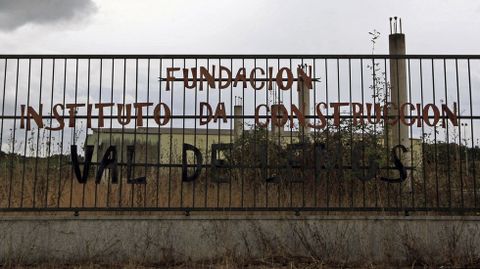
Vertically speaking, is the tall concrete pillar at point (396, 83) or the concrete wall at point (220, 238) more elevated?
the tall concrete pillar at point (396, 83)

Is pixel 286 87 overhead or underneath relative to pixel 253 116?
overhead

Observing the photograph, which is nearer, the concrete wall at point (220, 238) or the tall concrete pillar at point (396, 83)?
the concrete wall at point (220, 238)

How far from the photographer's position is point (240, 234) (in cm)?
695

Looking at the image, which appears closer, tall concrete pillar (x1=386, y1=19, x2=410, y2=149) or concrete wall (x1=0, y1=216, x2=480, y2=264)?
concrete wall (x1=0, y1=216, x2=480, y2=264)

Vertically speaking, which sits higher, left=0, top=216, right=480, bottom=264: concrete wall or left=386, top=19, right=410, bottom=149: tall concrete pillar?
left=386, top=19, right=410, bottom=149: tall concrete pillar

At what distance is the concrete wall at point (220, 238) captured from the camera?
22.6 feet

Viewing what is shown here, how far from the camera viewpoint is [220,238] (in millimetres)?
6918

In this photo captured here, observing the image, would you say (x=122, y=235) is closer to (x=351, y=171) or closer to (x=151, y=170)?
(x=151, y=170)

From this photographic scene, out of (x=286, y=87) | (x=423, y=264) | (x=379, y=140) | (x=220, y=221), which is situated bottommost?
(x=423, y=264)

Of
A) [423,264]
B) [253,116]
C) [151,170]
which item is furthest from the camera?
[151,170]

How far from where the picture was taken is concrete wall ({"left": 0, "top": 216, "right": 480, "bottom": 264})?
6898 millimetres

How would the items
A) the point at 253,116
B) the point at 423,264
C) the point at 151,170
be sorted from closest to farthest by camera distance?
the point at 423,264, the point at 253,116, the point at 151,170

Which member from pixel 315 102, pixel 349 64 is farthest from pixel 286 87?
pixel 349 64

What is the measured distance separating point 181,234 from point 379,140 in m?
4.90
